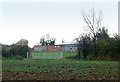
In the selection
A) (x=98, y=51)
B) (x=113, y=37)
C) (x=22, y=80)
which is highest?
(x=113, y=37)

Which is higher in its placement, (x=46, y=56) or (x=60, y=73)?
(x=46, y=56)

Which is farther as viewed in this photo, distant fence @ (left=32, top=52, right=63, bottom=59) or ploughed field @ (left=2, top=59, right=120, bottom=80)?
distant fence @ (left=32, top=52, right=63, bottom=59)

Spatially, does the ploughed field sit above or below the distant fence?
below

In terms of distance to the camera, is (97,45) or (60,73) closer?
(60,73)

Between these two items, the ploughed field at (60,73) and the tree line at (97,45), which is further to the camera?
the tree line at (97,45)

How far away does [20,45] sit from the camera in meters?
27.9

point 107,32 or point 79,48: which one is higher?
point 107,32

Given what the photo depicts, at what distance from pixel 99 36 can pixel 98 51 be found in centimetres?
464

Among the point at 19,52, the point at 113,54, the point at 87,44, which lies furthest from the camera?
the point at 19,52

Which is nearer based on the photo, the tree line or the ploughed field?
the ploughed field

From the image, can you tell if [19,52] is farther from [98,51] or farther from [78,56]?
[98,51]

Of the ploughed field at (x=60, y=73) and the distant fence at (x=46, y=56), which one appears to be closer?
the ploughed field at (x=60, y=73)

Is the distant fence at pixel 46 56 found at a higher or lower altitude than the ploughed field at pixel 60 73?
higher

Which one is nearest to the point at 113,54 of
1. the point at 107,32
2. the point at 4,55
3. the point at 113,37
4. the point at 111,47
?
the point at 111,47
